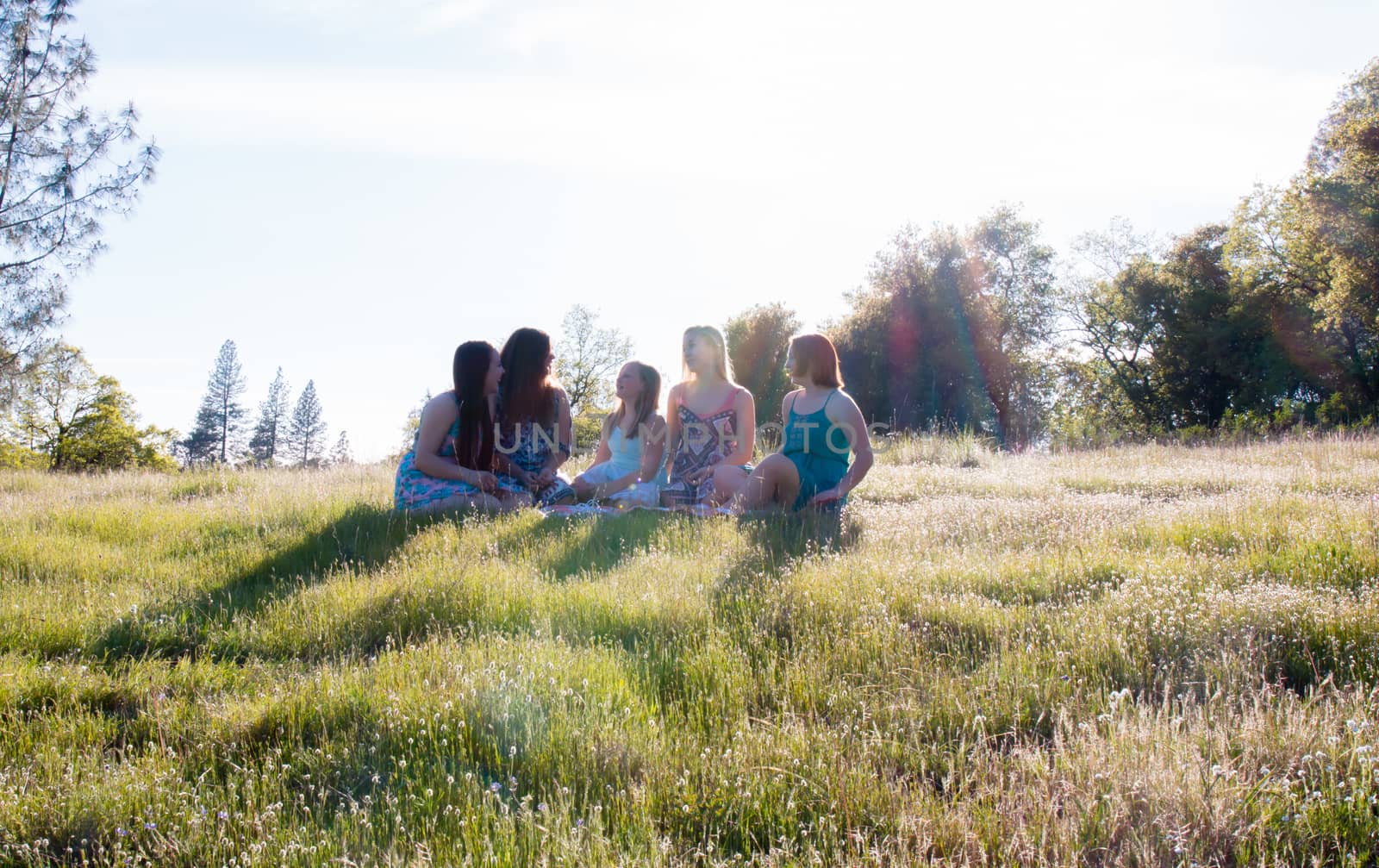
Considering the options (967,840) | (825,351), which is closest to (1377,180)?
(825,351)

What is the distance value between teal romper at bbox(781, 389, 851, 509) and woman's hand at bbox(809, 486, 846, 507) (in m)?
0.21

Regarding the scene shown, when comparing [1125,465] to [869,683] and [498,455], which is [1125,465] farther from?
[869,683]

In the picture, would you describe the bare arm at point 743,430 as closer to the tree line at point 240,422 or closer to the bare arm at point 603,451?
the bare arm at point 603,451

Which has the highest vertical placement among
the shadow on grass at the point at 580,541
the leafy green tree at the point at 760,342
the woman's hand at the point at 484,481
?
the leafy green tree at the point at 760,342

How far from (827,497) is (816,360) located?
49.9 inches

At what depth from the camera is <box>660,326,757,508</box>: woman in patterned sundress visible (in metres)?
8.00

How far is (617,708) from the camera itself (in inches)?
113

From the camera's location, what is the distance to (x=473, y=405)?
24.1 feet

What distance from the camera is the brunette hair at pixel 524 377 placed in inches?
300

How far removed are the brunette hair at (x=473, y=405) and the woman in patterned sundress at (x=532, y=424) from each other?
23cm

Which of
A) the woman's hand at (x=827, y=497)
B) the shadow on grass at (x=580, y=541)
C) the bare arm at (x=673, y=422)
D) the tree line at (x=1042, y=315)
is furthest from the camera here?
the tree line at (x=1042, y=315)

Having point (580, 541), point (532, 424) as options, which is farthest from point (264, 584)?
point (532, 424)

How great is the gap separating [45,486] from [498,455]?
8.12 m

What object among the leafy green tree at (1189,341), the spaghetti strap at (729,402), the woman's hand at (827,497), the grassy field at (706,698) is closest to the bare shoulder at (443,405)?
the grassy field at (706,698)
